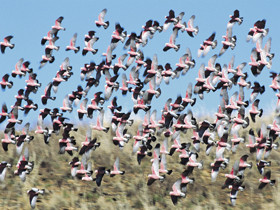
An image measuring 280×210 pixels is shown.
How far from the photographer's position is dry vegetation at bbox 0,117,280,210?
1344cm

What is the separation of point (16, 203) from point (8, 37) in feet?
13.2

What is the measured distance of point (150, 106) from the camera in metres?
13.2

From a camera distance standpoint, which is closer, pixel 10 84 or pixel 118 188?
pixel 10 84

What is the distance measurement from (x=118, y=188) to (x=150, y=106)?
236 centimetres

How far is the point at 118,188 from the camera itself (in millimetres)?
14273

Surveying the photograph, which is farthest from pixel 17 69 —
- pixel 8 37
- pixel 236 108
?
pixel 236 108

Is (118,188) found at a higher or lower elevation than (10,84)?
lower

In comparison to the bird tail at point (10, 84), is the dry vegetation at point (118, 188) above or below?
below

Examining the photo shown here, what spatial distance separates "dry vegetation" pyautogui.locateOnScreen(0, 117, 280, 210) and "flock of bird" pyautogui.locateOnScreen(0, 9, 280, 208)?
647 mm

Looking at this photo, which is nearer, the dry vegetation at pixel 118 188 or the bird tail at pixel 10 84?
the dry vegetation at pixel 118 188

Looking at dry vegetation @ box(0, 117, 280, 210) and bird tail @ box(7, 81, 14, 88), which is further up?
bird tail @ box(7, 81, 14, 88)

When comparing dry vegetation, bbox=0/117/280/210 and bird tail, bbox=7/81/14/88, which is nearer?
dry vegetation, bbox=0/117/280/210

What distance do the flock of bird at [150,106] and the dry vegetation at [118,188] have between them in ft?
2.12

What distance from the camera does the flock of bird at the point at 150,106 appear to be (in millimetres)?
12617
